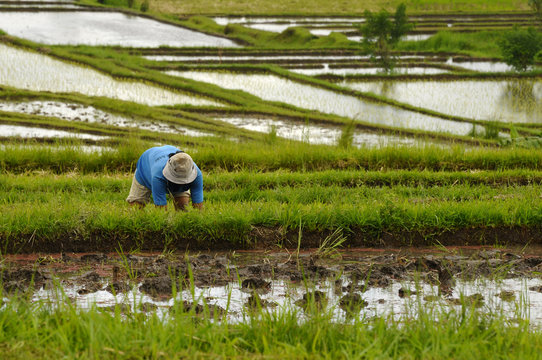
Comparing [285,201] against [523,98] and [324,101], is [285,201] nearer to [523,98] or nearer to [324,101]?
[324,101]

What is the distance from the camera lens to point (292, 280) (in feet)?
13.7

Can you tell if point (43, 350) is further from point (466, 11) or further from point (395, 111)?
point (466, 11)

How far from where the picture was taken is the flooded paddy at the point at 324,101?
42.7 feet

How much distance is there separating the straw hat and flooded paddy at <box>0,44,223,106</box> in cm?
950

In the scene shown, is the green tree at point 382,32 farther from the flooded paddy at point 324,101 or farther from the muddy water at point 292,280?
the muddy water at point 292,280

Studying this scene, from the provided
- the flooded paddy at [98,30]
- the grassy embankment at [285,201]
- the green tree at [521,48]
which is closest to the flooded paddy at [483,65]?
the green tree at [521,48]

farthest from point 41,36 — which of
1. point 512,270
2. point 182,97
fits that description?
point 512,270

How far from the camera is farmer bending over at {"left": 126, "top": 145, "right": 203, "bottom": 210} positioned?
177 inches

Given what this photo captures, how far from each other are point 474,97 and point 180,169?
42.5ft

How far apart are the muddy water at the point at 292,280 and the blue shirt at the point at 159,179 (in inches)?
20.8

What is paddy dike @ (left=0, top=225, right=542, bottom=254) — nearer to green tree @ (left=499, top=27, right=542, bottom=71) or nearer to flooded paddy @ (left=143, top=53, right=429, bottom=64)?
flooded paddy @ (left=143, top=53, right=429, bottom=64)

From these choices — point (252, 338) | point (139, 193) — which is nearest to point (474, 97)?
point (139, 193)

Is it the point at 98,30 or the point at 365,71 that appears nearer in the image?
the point at 365,71

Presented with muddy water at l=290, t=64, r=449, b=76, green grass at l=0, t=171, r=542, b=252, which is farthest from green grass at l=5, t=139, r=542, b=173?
muddy water at l=290, t=64, r=449, b=76
